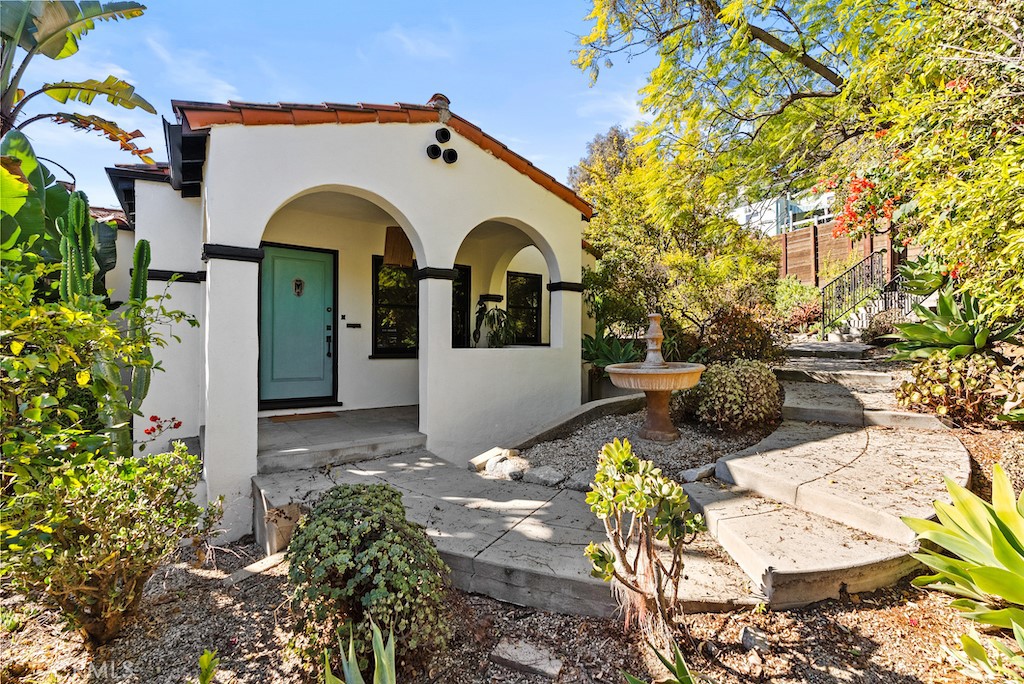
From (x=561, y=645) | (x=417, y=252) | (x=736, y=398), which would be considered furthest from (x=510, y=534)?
(x=417, y=252)

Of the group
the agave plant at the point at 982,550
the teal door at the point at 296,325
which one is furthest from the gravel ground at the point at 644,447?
the teal door at the point at 296,325

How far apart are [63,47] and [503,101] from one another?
17.7 feet

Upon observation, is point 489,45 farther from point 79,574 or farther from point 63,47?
point 79,574

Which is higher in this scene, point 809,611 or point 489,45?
point 489,45

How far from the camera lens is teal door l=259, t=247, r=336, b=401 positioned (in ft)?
21.3

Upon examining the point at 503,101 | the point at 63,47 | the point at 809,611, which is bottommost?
the point at 809,611

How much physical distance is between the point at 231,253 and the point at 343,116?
1947mm

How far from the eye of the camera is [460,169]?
19.3 ft

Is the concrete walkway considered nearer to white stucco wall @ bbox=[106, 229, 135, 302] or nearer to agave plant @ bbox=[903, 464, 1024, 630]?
agave plant @ bbox=[903, 464, 1024, 630]

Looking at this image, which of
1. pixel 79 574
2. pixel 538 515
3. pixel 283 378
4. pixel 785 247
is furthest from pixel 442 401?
pixel 785 247

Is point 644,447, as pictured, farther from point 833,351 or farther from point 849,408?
point 833,351

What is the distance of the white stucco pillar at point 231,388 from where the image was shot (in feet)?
14.1

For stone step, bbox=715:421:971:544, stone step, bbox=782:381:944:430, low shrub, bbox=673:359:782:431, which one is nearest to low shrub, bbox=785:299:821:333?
stone step, bbox=782:381:944:430

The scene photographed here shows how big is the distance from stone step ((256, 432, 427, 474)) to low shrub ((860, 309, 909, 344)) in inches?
380
